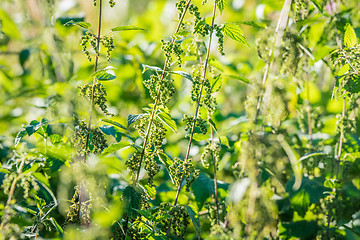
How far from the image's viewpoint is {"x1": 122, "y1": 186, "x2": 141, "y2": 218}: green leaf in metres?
1.35

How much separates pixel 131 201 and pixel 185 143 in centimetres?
132

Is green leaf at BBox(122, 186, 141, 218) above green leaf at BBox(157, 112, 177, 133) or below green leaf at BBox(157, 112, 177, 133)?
below

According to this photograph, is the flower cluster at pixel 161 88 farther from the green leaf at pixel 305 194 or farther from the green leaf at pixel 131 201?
the green leaf at pixel 305 194

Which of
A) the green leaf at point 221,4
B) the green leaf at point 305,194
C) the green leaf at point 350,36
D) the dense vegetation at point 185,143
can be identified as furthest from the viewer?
the green leaf at point 305,194

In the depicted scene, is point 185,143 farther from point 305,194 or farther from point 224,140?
point 305,194

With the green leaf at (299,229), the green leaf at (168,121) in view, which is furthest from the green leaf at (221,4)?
the green leaf at (299,229)

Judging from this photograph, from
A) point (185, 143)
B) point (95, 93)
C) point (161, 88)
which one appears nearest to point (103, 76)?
point (95, 93)

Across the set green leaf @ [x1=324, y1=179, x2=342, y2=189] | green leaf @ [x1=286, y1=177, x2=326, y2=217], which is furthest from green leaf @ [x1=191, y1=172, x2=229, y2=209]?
green leaf @ [x1=324, y1=179, x2=342, y2=189]

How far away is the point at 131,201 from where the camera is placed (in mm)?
1365

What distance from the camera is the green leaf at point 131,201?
1.35 metres

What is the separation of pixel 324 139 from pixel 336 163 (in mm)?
441

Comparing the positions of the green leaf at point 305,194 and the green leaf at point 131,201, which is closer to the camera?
the green leaf at point 131,201

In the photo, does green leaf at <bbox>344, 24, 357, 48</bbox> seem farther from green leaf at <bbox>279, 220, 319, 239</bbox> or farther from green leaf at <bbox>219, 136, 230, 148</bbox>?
green leaf at <bbox>279, 220, 319, 239</bbox>

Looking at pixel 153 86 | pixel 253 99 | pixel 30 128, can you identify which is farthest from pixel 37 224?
pixel 253 99
